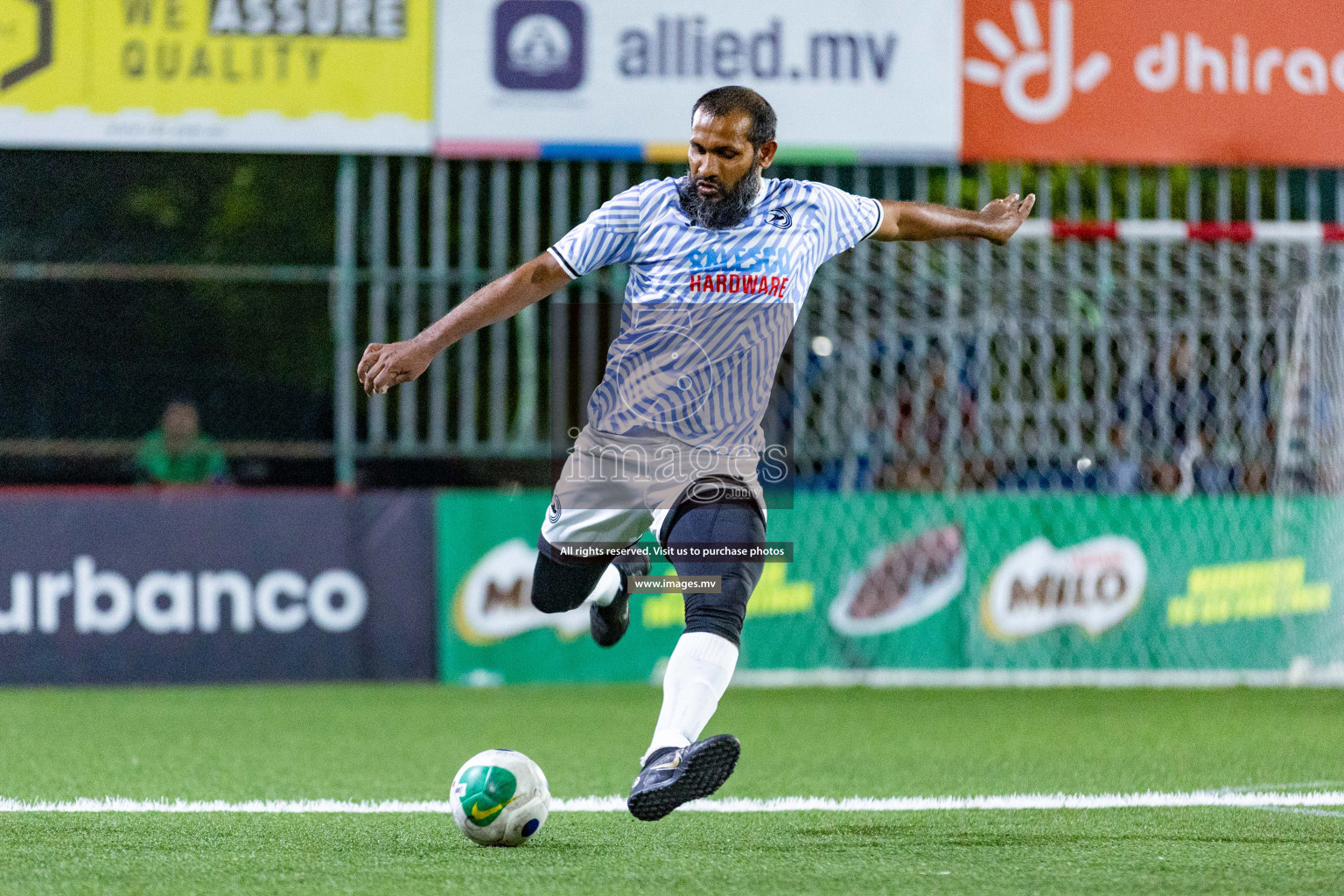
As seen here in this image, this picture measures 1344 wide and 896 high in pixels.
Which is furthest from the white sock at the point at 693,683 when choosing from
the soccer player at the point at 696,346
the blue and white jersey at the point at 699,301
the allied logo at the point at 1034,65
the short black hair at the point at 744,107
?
the allied logo at the point at 1034,65

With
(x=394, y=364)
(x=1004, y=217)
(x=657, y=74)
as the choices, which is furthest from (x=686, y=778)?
(x=657, y=74)

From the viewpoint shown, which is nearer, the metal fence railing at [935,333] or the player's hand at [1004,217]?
the player's hand at [1004,217]

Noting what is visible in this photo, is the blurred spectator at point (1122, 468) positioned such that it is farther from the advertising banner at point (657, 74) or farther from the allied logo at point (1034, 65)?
the advertising banner at point (657, 74)

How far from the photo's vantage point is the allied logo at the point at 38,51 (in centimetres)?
991

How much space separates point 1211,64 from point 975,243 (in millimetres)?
1711

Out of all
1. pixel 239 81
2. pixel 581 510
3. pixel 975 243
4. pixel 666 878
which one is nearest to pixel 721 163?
pixel 581 510

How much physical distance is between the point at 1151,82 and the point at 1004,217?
539cm

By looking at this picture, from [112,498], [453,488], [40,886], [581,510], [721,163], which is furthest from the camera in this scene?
[453,488]

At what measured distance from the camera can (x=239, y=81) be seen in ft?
32.6

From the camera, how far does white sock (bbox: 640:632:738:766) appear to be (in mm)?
4547

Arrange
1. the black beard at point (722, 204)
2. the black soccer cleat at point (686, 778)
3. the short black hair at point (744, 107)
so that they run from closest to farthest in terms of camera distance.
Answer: the black soccer cleat at point (686, 778) → the short black hair at point (744, 107) → the black beard at point (722, 204)

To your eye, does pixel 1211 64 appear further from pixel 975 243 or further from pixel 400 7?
pixel 400 7

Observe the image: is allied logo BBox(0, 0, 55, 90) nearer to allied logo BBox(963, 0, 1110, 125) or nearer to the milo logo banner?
the milo logo banner

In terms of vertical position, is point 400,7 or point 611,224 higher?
point 400,7
